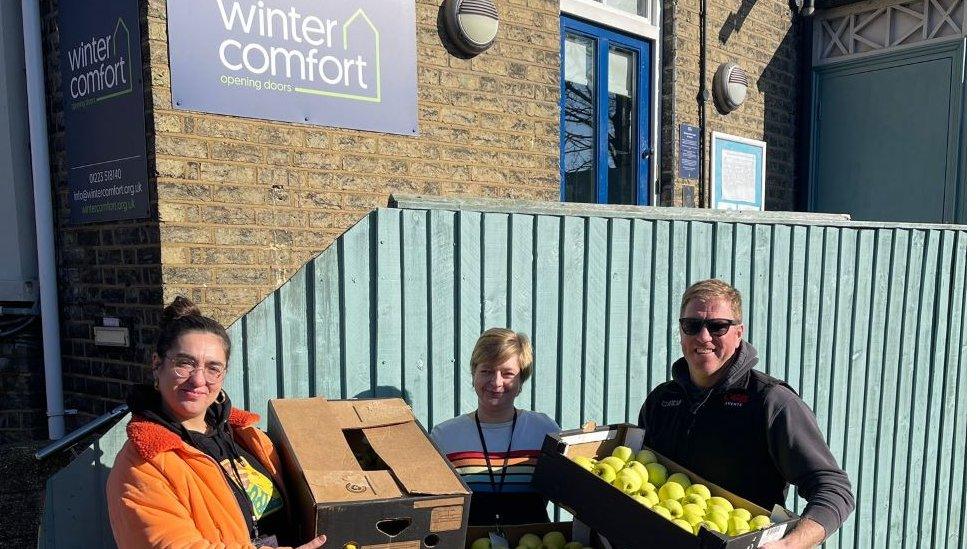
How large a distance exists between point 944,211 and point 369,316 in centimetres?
660

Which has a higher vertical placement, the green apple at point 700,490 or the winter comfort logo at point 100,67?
→ the winter comfort logo at point 100,67

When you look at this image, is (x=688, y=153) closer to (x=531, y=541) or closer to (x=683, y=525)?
(x=531, y=541)

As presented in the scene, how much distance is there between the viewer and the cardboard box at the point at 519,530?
262 centimetres

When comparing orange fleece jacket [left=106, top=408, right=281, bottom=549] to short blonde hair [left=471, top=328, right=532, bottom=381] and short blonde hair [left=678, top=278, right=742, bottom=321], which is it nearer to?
short blonde hair [left=471, top=328, right=532, bottom=381]

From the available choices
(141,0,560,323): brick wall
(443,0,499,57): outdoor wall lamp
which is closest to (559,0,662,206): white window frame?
(141,0,560,323): brick wall

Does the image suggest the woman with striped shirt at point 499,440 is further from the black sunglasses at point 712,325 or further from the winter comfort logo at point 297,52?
the winter comfort logo at point 297,52

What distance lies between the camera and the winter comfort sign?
3746 millimetres

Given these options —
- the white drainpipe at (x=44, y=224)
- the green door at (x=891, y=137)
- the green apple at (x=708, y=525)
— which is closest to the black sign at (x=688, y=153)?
the green door at (x=891, y=137)

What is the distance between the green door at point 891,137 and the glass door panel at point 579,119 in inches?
121

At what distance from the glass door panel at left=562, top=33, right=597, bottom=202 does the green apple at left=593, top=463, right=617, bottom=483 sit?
4.02 m

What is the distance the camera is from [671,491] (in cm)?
248

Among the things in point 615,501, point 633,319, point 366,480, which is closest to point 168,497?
point 366,480

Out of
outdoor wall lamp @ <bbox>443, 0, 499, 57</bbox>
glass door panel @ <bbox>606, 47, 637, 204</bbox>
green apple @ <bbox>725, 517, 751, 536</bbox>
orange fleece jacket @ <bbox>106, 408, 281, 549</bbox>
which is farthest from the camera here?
glass door panel @ <bbox>606, 47, 637, 204</bbox>

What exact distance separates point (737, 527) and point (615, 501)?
355mm
